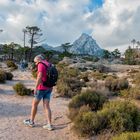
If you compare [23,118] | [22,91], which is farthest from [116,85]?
[23,118]

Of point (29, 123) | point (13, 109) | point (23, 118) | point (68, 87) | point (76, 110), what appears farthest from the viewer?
point (68, 87)

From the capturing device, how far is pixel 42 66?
32.3ft

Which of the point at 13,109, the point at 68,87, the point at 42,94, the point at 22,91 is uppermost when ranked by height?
the point at 42,94

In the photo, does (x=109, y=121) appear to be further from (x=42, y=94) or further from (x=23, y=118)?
(x=23, y=118)

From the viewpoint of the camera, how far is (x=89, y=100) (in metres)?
11.9

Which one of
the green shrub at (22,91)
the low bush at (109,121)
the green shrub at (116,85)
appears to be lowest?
the low bush at (109,121)

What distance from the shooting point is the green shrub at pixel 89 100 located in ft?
37.9

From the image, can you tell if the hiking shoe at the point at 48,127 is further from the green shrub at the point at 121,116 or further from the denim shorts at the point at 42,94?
the green shrub at the point at 121,116

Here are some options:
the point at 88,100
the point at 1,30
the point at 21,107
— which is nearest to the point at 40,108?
the point at 21,107

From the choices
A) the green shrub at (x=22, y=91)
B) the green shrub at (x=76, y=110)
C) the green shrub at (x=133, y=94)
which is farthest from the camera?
the green shrub at (x=22, y=91)

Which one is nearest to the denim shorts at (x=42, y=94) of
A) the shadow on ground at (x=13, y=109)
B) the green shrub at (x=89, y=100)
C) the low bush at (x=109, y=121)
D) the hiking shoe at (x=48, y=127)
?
the hiking shoe at (x=48, y=127)

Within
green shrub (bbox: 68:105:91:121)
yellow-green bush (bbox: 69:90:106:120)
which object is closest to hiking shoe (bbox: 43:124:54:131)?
green shrub (bbox: 68:105:91:121)

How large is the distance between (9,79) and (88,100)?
557 inches

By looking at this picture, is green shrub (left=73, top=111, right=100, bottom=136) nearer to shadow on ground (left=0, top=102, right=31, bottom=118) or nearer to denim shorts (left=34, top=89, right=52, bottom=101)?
denim shorts (left=34, top=89, right=52, bottom=101)
